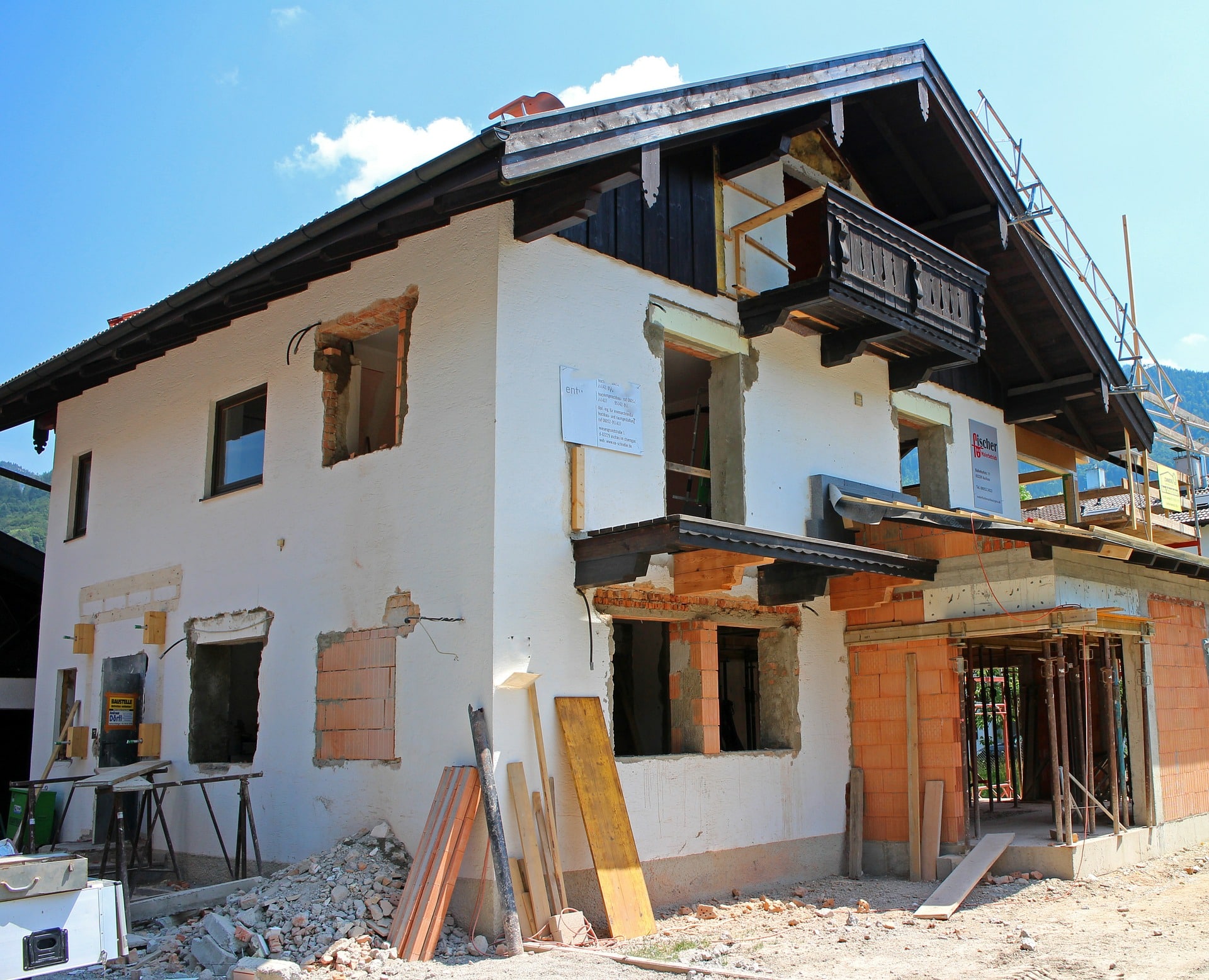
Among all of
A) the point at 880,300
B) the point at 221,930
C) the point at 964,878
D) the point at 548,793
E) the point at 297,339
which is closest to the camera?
the point at 221,930

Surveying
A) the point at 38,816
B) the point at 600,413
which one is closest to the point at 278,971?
the point at 600,413

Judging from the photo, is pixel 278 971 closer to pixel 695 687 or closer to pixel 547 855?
pixel 547 855

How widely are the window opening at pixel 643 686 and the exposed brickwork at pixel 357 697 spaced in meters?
4.84

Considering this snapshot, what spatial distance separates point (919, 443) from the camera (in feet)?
46.7

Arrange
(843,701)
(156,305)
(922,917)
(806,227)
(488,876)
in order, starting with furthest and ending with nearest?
(806,227) → (843,701) → (156,305) → (922,917) → (488,876)

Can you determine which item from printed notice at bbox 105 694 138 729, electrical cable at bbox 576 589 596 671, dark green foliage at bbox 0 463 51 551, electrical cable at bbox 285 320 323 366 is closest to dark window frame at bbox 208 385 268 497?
electrical cable at bbox 285 320 323 366

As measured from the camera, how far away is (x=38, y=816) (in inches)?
487

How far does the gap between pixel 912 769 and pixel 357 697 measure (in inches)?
215

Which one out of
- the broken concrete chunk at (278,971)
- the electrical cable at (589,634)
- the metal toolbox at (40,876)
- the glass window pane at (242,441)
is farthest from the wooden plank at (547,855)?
the glass window pane at (242,441)

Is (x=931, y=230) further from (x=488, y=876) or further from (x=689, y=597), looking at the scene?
(x=488, y=876)

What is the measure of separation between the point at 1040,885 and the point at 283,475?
26.1 feet

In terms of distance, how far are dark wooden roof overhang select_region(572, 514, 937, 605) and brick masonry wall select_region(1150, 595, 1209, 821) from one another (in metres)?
4.19

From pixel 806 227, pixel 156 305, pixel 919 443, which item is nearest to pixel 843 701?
pixel 919 443

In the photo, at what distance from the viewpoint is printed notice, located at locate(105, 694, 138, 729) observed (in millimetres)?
11578
